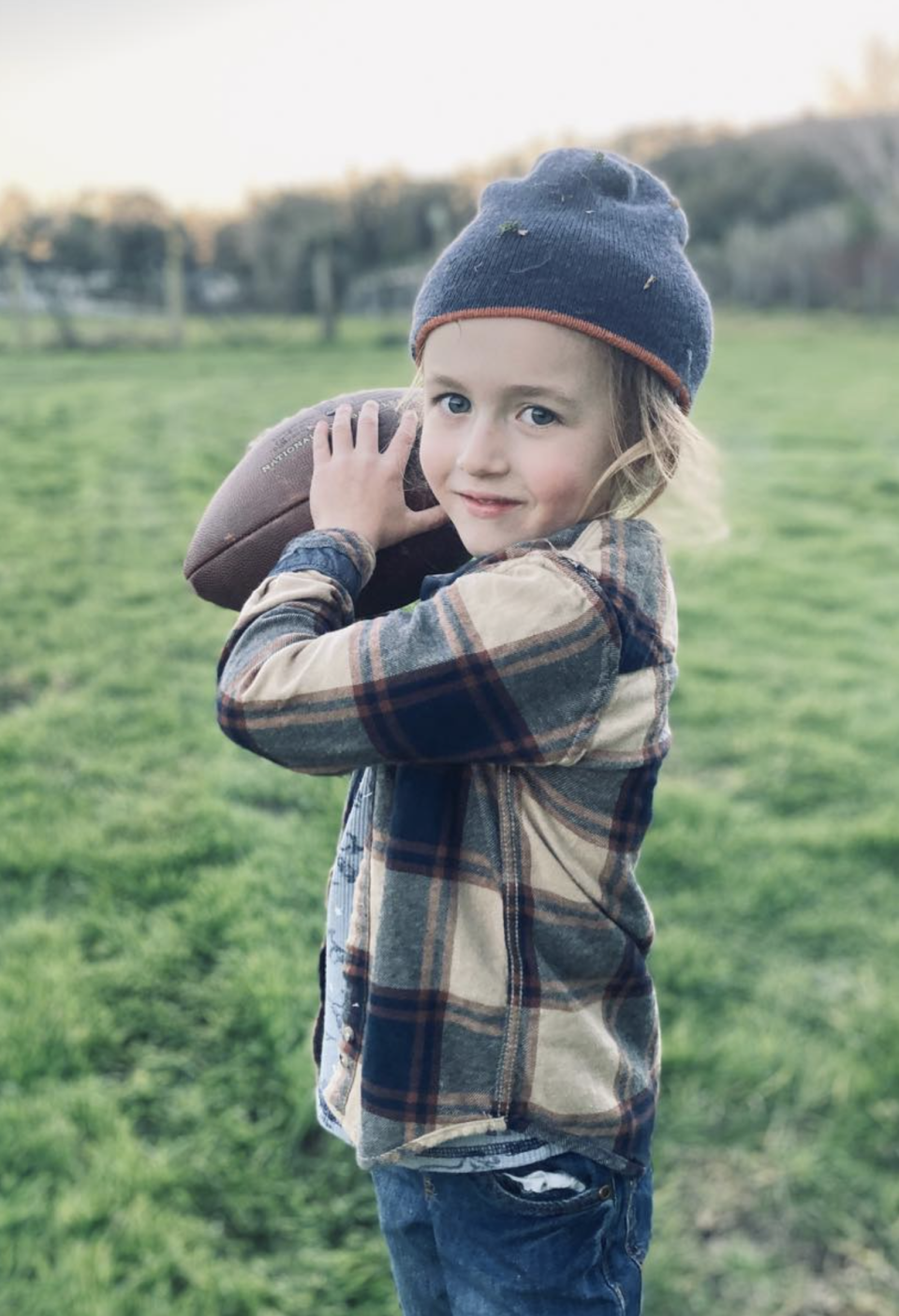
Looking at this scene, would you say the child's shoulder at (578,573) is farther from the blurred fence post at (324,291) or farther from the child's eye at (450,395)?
the blurred fence post at (324,291)

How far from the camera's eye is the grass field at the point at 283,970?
Result: 2.63 m

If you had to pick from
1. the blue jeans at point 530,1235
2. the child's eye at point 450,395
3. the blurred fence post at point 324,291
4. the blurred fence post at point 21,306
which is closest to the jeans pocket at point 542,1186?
the blue jeans at point 530,1235

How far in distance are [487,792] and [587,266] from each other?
617mm

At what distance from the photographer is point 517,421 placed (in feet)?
4.97

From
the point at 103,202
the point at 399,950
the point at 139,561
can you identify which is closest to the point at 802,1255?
the point at 399,950

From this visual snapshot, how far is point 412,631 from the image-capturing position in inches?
57.3

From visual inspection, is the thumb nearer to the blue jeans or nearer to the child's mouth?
the child's mouth

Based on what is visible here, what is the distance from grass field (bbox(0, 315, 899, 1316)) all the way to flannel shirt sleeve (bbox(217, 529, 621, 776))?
5.07 ft

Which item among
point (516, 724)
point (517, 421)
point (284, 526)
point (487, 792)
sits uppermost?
point (517, 421)

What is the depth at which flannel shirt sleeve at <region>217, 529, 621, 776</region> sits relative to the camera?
142cm

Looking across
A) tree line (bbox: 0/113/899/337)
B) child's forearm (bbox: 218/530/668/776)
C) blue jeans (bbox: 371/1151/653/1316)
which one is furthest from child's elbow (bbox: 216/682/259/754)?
tree line (bbox: 0/113/899/337)

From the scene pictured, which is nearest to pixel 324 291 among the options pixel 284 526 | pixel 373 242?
pixel 373 242

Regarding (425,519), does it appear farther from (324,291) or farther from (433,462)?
(324,291)

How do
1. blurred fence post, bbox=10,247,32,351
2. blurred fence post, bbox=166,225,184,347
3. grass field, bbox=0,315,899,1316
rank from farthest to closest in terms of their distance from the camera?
blurred fence post, bbox=166,225,184,347, blurred fence post, bbox=10,247,32,351, grass field, bbox=0,315,899,1316
